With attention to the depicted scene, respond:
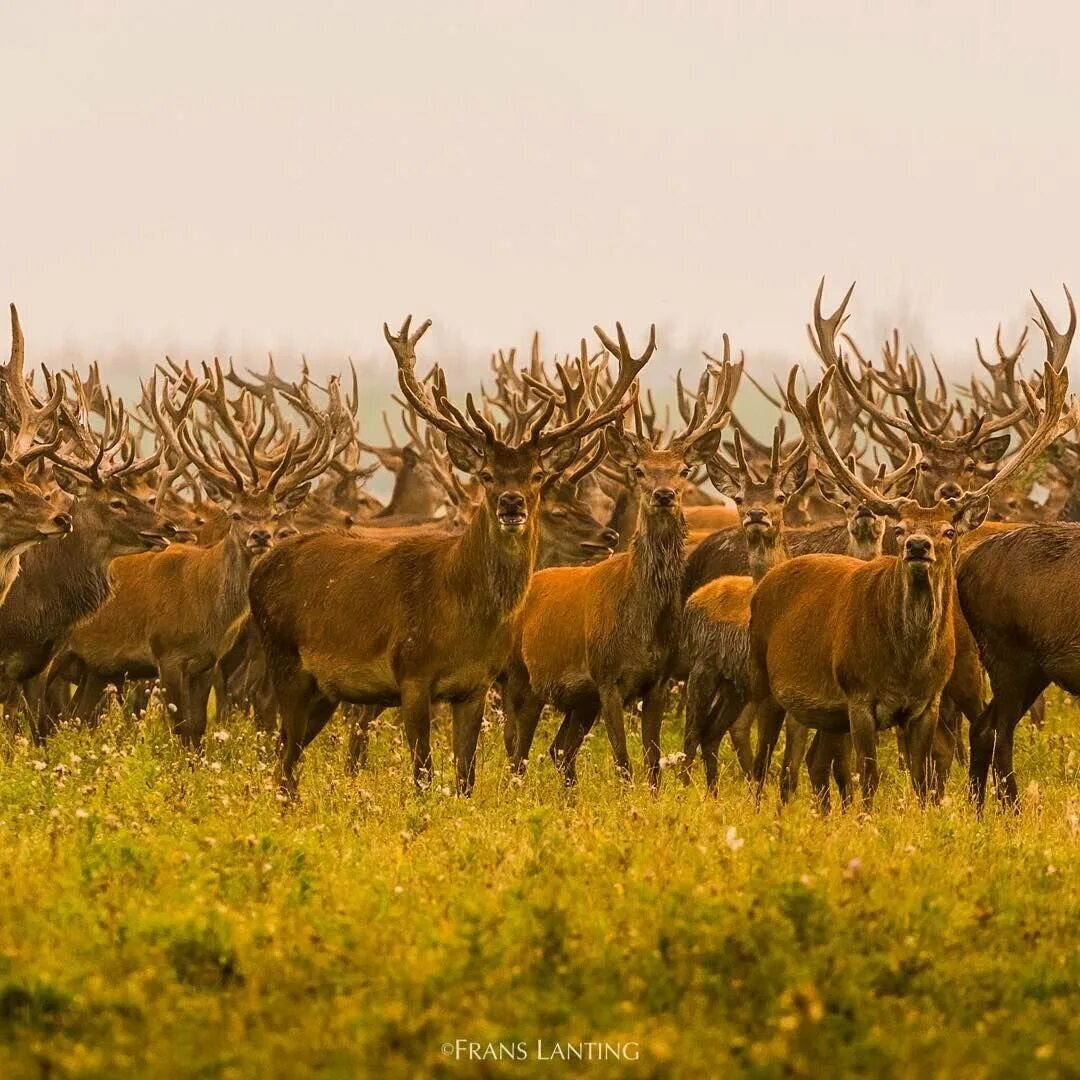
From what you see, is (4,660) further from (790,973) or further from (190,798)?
(790,973)

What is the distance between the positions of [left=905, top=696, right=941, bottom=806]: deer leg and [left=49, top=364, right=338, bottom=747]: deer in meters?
4.35

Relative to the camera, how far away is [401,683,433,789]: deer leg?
335 inches

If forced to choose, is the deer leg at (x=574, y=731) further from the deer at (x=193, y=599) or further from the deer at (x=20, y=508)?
the deer at (x=20, y=508)

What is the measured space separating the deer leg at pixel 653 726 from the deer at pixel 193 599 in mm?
2671

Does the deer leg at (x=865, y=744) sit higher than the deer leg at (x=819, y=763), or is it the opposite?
the deer leg at (x=865, y=744)

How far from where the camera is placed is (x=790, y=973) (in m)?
4.96

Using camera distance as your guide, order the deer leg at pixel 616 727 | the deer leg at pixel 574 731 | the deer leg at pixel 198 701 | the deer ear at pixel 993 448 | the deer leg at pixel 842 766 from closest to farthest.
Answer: the deer leg at pixel 842 766
the deer leg at pixel 616 727
the deer leg at pixel 574 731
the deer leg at pixel 198 701
the deer ear at pixel 993 448

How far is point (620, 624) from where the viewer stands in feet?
32.4

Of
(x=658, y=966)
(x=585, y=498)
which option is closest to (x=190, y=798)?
(x=658, y=966)

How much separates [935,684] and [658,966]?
3581 millimetres

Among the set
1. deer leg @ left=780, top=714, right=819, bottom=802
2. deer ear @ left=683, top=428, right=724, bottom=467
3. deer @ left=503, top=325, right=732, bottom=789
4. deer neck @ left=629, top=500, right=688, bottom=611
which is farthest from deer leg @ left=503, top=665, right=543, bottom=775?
deer leg @ left=780, top=714, right=819, bottom=802

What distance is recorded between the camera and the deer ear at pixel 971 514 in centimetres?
840

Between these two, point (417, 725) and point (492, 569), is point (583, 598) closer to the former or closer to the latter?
point (492, 569)

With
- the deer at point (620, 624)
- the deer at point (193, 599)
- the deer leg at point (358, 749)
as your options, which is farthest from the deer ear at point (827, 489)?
the deer leg at point (358, 749)
